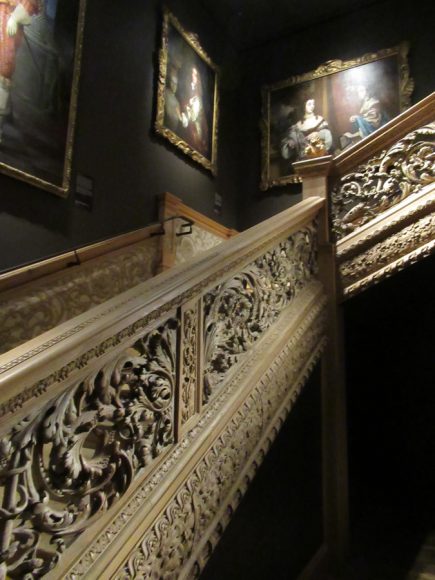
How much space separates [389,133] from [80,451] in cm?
228

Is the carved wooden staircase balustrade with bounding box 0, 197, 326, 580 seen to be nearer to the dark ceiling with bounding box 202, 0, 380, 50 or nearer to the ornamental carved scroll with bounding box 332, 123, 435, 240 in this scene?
the ornamental carved scroll with bounding box 332, 123, 435, 240

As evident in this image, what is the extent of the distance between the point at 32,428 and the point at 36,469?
9cm

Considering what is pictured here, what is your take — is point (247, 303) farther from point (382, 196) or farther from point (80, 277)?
point (80, 277)

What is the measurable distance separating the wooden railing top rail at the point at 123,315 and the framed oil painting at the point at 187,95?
11.4 feet

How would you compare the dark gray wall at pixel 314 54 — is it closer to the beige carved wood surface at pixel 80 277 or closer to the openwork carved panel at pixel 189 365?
the beige carved wood surface at pixel 80 277

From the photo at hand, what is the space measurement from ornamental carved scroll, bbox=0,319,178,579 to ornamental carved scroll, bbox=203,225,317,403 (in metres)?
0.24

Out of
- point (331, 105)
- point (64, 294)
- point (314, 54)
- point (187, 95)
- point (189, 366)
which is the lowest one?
point (189, 366)

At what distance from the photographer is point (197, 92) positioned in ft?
18.0

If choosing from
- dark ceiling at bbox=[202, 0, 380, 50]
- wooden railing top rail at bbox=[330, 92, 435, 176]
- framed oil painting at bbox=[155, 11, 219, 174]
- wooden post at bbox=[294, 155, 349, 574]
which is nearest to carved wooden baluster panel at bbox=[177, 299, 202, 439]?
wooden post at bbox=[294, 155, 349, 574]

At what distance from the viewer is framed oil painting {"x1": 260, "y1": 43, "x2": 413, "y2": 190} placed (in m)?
5.43

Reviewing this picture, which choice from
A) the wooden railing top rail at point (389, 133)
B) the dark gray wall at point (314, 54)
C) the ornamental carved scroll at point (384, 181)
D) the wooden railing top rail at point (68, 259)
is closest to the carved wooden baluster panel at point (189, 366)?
the ornamental carved scroll at point (384, 181)

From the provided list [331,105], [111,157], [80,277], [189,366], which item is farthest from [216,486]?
[331,105]

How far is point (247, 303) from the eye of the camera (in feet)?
5.82

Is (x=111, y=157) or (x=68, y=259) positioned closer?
(x=68, y=259)
